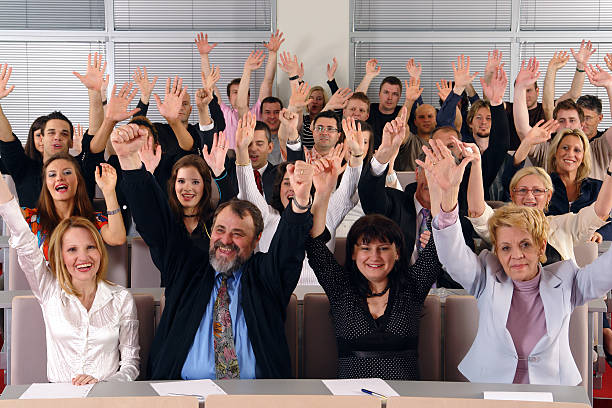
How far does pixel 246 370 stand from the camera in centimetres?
251

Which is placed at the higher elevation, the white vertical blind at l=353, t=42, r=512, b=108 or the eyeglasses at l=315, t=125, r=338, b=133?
the white vertical blind at l=353, t=42, r=512, b=108

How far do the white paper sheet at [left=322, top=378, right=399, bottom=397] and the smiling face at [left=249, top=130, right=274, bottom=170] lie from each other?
95.4 inches

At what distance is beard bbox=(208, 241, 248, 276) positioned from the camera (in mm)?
2582

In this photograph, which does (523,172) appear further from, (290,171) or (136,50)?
(136,50)

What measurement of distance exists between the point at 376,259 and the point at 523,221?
501 mm

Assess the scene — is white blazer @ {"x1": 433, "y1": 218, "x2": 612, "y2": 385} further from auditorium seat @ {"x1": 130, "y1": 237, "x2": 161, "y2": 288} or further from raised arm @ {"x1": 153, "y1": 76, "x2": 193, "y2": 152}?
raised arm @ {"x1": 153, "y1": 76, "x2": 193, "y2": 152}

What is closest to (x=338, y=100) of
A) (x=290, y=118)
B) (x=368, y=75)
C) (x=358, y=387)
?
(x=290, y=118)

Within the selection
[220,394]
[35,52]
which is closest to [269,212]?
[220,394]

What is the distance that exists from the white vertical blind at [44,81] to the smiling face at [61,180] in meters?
3.94

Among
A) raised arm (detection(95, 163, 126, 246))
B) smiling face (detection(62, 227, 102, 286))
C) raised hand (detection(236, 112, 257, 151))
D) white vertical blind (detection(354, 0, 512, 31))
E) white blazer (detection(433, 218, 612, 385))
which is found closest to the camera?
white blazer (detection(433, 218, 612, 385))

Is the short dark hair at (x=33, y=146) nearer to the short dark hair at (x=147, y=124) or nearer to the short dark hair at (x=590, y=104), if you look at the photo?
the short dark hair at (x=147, y=124)

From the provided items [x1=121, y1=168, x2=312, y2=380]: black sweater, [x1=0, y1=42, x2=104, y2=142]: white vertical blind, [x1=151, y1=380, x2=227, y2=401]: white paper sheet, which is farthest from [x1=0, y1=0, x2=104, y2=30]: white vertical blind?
[x1=151, y1=380, x2=227, y2=401]: white paper sheet

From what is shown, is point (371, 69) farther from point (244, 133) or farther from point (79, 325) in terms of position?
point (79, 325)

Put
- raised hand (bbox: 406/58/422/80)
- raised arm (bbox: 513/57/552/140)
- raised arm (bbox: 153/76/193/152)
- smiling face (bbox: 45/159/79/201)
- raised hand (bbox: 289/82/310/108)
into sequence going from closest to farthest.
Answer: smiling face (bbox: 45/159/79/201)
raised arm (bbox: 153/76/193/152)
raised arm (bbox: 513/57/552/140)
raised hand (bbox: 289/82/310/108)
raised hand (bbox: 406/58/422/80)
